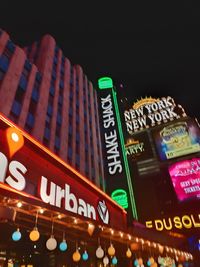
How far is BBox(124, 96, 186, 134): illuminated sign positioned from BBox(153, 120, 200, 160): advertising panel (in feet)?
5.44

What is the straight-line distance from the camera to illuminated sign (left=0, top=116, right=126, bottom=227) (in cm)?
698

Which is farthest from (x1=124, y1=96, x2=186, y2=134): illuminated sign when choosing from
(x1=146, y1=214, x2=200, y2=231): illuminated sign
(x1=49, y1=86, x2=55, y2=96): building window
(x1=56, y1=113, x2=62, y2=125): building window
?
(x1=146, y1=214, x2=200, y2=231): illuminated sign

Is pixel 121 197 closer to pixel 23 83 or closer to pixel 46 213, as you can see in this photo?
pixel 46 213

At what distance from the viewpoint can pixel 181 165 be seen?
29.1 metres

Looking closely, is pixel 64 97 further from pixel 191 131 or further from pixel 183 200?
pixel 183 200

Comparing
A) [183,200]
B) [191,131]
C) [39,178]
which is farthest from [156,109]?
[39,178]

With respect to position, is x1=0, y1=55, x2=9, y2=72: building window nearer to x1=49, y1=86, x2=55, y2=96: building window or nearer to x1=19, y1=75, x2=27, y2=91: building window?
x1=19, y1=75, x2=27, y2=91: building window

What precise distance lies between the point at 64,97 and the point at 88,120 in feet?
25.1

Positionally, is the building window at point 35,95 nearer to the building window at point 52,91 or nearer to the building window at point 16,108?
the building window at point 16,108

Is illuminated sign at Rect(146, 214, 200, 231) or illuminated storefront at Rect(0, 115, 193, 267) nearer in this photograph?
illuminated storefront at Rect(0, 115, 193, 267)

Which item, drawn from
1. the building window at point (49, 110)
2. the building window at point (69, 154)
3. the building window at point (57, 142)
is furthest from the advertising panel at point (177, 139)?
the building window at point (49, 110)

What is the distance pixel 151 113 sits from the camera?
35688 mm

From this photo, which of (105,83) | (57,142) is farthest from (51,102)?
(105,83)

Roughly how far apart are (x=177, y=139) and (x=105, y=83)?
587 inches
